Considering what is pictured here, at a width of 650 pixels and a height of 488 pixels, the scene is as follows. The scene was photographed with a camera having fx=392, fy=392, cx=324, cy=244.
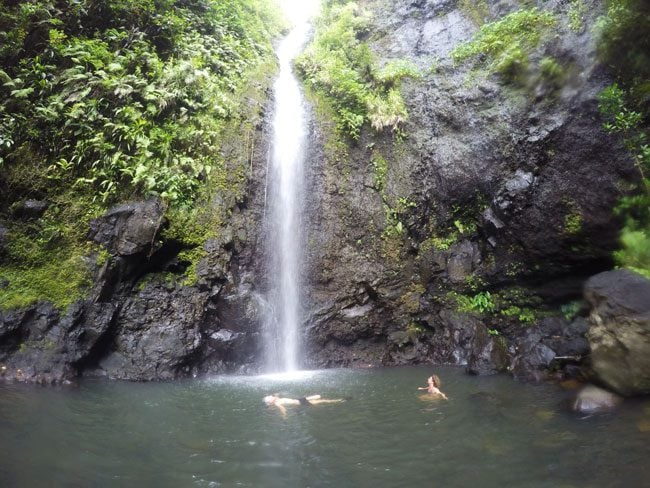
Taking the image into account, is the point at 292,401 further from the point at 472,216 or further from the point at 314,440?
the point at 472,216

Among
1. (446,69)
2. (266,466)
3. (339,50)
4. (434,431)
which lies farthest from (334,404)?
(339,50)

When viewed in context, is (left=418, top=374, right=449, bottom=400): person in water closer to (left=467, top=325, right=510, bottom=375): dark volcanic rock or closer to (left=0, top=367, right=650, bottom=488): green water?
(left=0, top=367, right=650, bottom=488): green water

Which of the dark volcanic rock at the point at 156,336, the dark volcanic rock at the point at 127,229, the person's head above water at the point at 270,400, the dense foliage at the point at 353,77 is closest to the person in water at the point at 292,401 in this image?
the person's head above water at the point at 270,400

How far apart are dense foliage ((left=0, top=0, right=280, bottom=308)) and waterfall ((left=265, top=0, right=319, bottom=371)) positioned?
1390mm

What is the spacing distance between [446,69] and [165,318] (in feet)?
35.1

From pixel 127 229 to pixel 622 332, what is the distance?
30.1 feet

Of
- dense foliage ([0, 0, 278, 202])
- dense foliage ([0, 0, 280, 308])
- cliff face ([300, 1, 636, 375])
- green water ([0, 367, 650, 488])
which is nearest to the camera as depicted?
green water ([0, 367, 650, 488])

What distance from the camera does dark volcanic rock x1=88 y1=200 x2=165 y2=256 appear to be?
27.0ft

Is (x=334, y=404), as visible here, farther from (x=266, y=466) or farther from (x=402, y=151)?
(x=402, y=151)

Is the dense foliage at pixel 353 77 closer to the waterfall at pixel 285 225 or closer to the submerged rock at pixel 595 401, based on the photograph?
the waterfall at pixel 285 225

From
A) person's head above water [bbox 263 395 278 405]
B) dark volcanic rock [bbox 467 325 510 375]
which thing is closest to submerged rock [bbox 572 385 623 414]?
dark volcanic rock [bbox 467 325 510 375]

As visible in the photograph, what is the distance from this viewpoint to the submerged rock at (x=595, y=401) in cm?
574

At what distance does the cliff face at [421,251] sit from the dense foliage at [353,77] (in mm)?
479

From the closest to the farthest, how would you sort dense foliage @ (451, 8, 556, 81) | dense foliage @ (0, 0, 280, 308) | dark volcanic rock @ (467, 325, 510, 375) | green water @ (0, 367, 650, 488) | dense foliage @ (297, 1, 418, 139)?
green water @ (0, 367, 650, 488)
dense foliage @ (0, 0, 280, 308)
dark volcanic rock @ (467, 325, 510, 375)
dense foliage @ (451, 8, 556, 81)
dense foliage @ (297, 1, 418, 139)
